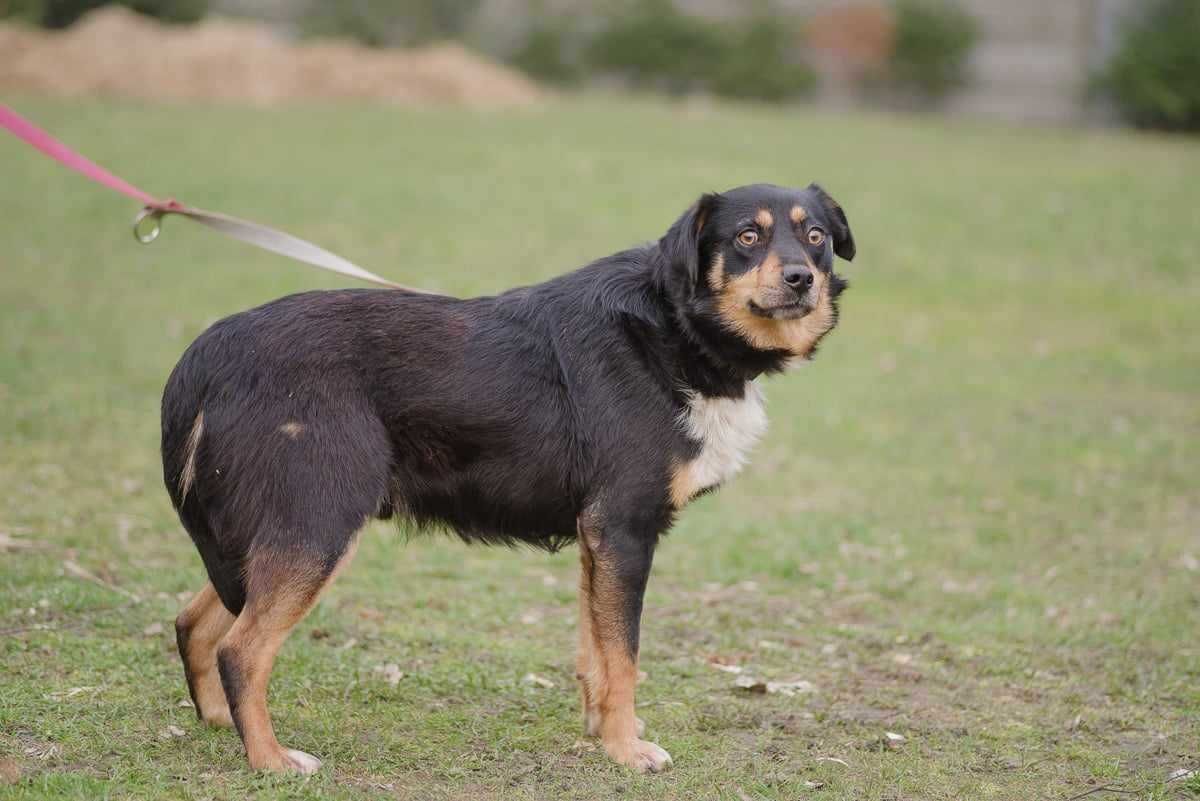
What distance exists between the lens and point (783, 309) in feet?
15.2

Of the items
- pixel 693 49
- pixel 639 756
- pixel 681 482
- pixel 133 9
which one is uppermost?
pixel 681 482

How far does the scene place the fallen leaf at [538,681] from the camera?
5355 mm

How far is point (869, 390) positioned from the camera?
35.8 ft

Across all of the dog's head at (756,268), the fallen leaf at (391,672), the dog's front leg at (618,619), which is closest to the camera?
the dog's front leg at (618,619)

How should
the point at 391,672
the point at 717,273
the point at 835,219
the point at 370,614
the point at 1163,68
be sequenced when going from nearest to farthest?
1. the point at 717,273
2. the point at 835,219
3. the point at 391,672
4. the point at 370,614
5. the point at 1163,68

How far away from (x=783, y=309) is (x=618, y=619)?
→ 123 centimetres

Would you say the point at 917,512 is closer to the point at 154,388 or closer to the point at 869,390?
the point at 869,390

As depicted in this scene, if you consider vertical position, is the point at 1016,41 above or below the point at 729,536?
above

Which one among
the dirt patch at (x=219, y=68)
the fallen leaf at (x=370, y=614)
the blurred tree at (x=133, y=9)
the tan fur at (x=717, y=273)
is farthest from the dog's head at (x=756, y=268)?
the blurred tree at (x=133, y=9)

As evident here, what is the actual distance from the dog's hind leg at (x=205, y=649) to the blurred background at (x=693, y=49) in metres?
18.8

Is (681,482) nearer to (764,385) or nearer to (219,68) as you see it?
(764,385)

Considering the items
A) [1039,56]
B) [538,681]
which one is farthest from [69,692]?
[1039,56]

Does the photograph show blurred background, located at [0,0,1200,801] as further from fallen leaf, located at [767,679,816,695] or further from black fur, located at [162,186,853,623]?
black fur, located at [162,186,853,623]

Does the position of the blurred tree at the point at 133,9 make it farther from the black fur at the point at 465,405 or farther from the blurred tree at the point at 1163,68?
the black fur at the point at 465,405
